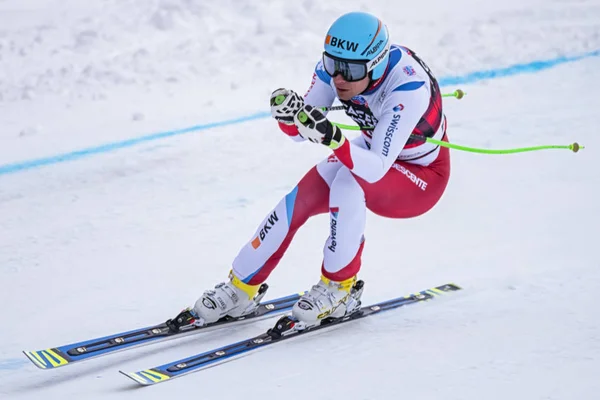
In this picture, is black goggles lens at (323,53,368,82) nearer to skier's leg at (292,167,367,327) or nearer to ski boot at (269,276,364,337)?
skier's leg at (292,167,367,327)

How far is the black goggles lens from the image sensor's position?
128 inches

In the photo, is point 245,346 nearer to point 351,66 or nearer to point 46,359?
point 46,359

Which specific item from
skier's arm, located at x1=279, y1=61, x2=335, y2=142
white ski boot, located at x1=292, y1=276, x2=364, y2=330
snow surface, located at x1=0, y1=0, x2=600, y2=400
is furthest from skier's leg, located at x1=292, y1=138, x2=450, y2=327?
skier's arm, located at x1=279, y1=61, x2=335, y2=142

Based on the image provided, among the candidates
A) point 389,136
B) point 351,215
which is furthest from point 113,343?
point 389,136

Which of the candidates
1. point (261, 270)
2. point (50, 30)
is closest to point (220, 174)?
point (261, 270)

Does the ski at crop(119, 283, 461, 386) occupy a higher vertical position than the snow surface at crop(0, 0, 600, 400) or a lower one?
lower

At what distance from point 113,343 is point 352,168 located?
1.06 m

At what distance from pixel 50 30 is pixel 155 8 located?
103cm

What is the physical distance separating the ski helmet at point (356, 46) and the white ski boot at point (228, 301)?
2.98 feet

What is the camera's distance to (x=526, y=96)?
22.4ft

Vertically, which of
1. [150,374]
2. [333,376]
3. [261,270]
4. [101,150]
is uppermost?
[101,150]

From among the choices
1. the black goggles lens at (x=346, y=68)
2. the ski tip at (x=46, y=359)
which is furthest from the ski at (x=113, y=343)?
the black goggles lens at (x=346, y=68)

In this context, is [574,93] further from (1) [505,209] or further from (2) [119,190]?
(2) [119,190]

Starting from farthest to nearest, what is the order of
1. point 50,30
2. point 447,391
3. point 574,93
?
point 50,30 → point 574,93 → point 447,391
